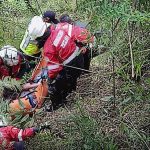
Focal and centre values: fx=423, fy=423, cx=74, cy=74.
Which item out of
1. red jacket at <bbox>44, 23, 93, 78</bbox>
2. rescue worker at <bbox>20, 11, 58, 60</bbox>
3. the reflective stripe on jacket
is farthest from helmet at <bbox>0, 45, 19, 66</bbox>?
red jacket at <bbox>44, 23, 93, 78</bbox>

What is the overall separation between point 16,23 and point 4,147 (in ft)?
12.6

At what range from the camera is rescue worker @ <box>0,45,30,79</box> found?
571 centimetres

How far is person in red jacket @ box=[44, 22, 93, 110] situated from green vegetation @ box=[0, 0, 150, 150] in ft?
0.83

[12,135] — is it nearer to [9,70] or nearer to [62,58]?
[9,70]

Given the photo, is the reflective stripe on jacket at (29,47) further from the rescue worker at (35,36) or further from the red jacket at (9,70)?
the red jacket at (9,70)

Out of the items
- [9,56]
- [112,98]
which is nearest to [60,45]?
[9,56]

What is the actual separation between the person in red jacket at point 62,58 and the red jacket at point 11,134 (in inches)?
38.9

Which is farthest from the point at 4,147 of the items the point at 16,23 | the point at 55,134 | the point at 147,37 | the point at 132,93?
the point at 16,23

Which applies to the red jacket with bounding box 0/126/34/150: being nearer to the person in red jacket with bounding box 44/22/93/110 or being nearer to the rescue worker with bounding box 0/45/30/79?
the person in red jacket with bounding box 44/22/93/110

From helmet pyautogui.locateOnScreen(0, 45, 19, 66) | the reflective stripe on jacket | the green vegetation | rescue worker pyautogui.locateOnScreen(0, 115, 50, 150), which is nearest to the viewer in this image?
the green vegetation

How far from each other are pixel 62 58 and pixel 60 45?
0.20 metres

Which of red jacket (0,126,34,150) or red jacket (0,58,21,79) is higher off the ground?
red jacket (0,58,21,79)

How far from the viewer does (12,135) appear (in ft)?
16.1

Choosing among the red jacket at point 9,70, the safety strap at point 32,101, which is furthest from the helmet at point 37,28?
the safety strap at point 32,101
